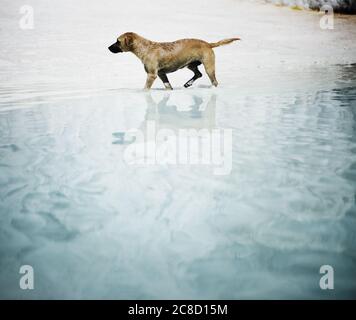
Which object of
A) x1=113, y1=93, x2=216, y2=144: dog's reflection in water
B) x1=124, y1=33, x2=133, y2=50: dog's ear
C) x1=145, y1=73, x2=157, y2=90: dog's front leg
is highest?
x1=124, y1=33, x2=133, y2=50: dog's ear

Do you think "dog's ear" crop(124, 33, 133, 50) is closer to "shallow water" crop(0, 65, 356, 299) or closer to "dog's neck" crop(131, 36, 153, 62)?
"dog's neck" crop(131, 36, 153, 62)

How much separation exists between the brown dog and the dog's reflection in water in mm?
1077

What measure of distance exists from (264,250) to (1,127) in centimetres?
275

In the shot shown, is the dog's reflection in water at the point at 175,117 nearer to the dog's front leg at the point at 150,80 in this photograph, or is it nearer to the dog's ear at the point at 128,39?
the dog's front leg at the point at 150,80

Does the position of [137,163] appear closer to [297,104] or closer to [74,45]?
[297,104]

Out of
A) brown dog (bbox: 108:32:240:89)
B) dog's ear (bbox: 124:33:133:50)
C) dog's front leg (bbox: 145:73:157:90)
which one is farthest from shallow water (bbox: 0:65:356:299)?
dog's ear (bbox: 124:33:133:50)

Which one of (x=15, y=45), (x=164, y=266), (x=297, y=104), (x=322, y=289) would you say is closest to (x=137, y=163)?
(x=164, y=266)

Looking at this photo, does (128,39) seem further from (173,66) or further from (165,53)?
(173,66)

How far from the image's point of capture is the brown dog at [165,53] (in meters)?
5.66

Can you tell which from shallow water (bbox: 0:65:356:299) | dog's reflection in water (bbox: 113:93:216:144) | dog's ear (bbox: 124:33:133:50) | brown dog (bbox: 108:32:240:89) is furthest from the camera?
dog's ear (bbox: 124:33:133:50)

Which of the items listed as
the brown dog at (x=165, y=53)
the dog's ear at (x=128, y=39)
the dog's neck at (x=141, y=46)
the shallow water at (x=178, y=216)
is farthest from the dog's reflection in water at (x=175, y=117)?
the dog's ear at (x=128, y=39)

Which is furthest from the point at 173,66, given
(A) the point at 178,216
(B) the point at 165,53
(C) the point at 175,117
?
(A) the point at 178,216

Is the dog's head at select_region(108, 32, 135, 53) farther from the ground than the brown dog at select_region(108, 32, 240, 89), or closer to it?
farther from the ground

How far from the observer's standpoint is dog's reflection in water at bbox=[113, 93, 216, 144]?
3.08 meters
